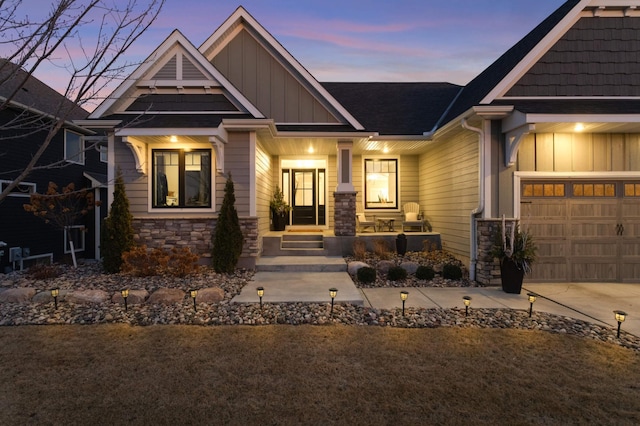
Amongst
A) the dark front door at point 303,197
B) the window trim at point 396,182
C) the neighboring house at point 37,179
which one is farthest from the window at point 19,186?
the window trim at point 396,182

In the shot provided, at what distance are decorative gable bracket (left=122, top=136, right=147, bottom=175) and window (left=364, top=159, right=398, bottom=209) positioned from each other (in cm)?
692

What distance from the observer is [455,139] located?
9219 millimetres

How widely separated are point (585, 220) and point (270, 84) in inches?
336

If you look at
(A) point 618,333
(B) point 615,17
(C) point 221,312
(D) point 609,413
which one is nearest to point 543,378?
Result: (D) point 609,413

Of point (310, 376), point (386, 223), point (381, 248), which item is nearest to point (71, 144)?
point (386, 223)

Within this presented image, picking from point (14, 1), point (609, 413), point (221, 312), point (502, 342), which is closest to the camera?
point (14, 1)

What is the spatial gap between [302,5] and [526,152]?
662cm

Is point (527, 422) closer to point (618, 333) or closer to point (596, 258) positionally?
point (618, 333)

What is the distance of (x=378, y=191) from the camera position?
11992 mm

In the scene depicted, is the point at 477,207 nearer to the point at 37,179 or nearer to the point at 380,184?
the point at 380,184

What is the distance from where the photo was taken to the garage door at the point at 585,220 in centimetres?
743

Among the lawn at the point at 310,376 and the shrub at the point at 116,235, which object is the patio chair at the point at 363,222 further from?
the shrub at the point at 116,235

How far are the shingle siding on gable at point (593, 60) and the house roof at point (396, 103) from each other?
3591 millimetres

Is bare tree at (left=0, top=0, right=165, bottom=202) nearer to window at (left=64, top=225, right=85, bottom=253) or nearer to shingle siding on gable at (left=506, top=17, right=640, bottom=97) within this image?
shingle siding on gable at (left=506, top=17, right=640, bottom=97)
